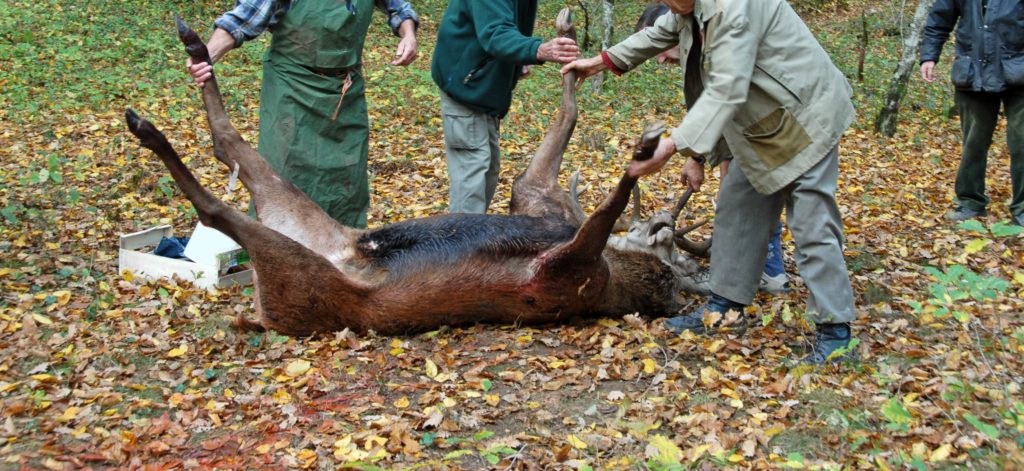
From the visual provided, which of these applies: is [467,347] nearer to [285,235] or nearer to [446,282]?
[446,282]

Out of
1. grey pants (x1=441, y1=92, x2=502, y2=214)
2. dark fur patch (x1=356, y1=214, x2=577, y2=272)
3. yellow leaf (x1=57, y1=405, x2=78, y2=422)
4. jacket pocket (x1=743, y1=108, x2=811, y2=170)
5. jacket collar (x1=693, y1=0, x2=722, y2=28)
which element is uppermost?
jacket collar (x1=693, y1=0, x2=722, y2=28)

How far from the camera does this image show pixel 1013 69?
20.3 ft

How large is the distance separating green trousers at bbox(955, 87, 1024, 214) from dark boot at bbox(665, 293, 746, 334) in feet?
11.0

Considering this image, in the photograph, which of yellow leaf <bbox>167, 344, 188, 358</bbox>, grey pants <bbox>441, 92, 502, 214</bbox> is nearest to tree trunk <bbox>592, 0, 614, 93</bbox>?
grey pants <bbox>441, 92, 502, 214</bbox>

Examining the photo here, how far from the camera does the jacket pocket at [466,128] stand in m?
5.16

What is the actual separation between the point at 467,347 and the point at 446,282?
364 mm

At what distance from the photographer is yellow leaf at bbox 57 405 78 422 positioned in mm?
3493

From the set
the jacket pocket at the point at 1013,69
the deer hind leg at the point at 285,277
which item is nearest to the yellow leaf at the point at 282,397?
the deer hind leg at the point at 285,277

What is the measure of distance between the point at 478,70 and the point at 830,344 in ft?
8.47

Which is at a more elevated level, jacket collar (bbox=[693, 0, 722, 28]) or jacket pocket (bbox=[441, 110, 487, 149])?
jacket collar (bbox=[693, 0, 722, 28])

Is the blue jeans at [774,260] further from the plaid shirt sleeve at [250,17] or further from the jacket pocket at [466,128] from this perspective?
the plaid shirt sleeve at [250,17]

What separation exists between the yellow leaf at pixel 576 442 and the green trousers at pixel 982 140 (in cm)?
495

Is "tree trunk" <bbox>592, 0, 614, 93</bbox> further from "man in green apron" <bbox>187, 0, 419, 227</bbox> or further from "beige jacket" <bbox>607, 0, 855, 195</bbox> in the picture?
"beige jacket" <bbox>607, 0, 855, 195</bbox>

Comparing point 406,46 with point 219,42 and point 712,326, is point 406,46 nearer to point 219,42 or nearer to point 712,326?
point 219,42
